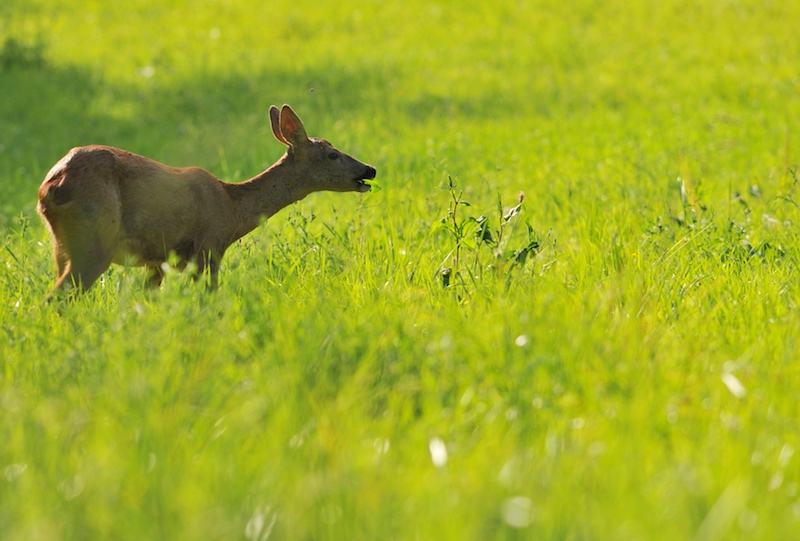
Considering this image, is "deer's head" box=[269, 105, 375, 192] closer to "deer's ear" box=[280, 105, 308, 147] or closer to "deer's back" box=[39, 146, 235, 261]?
"deer's ear" box=[280, 105, 308, 147]

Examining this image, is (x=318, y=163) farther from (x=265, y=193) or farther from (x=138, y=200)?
(x=138, y=200)

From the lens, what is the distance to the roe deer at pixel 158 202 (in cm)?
461

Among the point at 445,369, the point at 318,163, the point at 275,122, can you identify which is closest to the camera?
the point at 445,369

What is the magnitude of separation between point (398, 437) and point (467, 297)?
1.47 m

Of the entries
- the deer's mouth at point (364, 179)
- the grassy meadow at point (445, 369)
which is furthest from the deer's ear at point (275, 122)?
the grassy meadow at point (445, 369)

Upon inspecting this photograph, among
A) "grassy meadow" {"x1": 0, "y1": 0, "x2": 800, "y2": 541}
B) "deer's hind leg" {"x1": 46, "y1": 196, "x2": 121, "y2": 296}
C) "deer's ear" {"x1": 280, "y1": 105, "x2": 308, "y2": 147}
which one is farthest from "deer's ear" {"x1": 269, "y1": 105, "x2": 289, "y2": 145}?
"deer's hind leg" {"x1": 46, "y1": 196, "x2": 121, "y2": 296}

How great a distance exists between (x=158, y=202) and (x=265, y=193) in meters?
0.79

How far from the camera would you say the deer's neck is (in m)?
5.52

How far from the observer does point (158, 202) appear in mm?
4980

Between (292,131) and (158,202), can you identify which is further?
(292,131)

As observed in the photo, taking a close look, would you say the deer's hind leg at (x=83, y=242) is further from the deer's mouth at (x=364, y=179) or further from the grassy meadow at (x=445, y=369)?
the deer's mouth at (x=364, y=179)

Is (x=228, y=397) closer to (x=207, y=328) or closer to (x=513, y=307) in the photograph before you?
(x=207, y=328)

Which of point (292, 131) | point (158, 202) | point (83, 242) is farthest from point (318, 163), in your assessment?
point (83, 242)

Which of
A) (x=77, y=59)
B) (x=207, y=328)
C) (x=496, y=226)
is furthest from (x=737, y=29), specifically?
(x=207, y=328)
